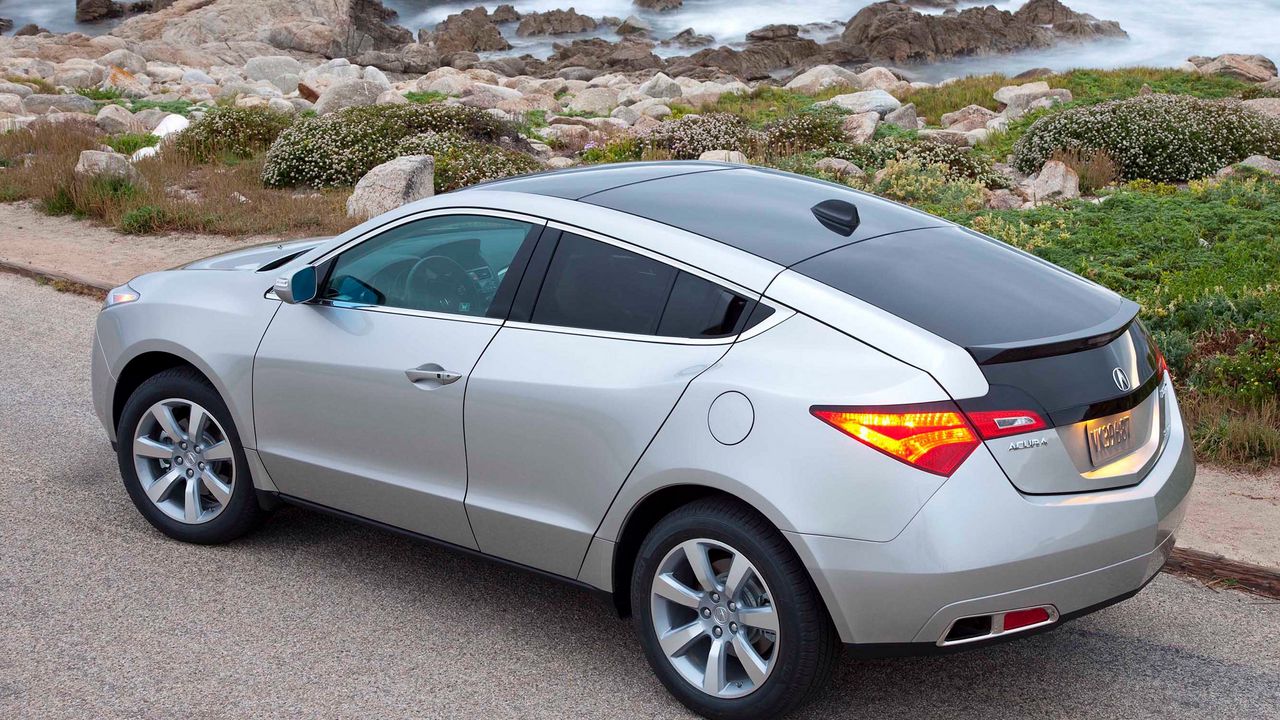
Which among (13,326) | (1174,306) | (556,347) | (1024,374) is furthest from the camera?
(13,326)

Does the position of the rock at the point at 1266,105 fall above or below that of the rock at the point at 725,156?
above

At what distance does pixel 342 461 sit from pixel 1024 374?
257cm

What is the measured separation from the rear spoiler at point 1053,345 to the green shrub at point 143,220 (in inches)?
469

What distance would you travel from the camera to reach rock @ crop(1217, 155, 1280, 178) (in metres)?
12.7

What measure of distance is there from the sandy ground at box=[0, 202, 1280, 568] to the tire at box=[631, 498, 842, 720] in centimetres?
243

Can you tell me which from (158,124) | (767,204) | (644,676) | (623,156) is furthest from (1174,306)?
(158,124)

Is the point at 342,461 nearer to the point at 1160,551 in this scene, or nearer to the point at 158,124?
the point at 1160,551

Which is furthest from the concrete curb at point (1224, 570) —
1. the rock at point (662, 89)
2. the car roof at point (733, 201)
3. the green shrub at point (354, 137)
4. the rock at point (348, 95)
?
the rock at point (662, 89)

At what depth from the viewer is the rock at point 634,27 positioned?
62500 millimetres

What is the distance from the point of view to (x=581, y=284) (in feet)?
13.4

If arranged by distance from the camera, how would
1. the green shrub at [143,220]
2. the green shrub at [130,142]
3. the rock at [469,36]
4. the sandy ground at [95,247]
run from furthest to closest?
the rock at [469,36] < the green shrub at [130,142] < the green shrub at [143,220] < the sandy ground at [95,247]

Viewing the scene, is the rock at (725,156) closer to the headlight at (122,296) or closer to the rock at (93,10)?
the headlight at (122,296)

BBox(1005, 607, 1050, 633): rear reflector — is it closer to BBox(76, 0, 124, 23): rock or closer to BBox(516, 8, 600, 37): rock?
BBox(516, 8, 600, 37): rock

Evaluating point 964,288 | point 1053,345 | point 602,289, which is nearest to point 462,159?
point 602,289
